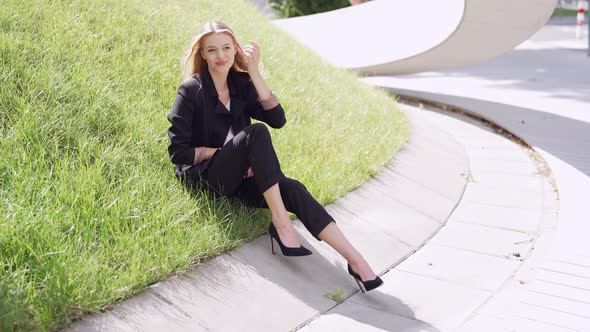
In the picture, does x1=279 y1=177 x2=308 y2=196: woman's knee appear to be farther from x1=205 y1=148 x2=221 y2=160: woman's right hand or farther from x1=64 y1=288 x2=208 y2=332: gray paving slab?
x1=64 y1=288 x2=208 y2=332: gray paving slab

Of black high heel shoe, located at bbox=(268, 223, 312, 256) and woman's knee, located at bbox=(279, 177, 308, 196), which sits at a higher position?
woman's knee, located at bbox=(279, 177, 308, 196)

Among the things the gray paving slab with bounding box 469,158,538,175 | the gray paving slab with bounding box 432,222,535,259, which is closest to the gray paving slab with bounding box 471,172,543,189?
the gray paving slab with bounding box 469,158,538,175

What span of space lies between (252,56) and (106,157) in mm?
1043

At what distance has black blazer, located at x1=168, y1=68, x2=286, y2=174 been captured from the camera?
363cm

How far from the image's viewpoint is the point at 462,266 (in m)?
3.98

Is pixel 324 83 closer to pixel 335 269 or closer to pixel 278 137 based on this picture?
pixel 278 137

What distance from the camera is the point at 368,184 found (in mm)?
4984

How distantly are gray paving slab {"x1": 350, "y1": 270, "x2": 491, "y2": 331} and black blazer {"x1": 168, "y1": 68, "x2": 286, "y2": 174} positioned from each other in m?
1.16

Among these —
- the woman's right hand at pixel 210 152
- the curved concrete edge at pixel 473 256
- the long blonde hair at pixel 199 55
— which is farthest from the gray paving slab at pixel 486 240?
the long blonde hair at pixel 199 55

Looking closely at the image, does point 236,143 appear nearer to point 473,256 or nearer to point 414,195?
point 473,256

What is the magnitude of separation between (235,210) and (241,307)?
0.82 m

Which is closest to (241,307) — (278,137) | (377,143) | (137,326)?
(137,326)

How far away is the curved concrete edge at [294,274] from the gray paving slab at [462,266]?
114mm

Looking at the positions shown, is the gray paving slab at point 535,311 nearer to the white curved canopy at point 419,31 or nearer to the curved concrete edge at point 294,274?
the curved concrete edge at point 294,274
